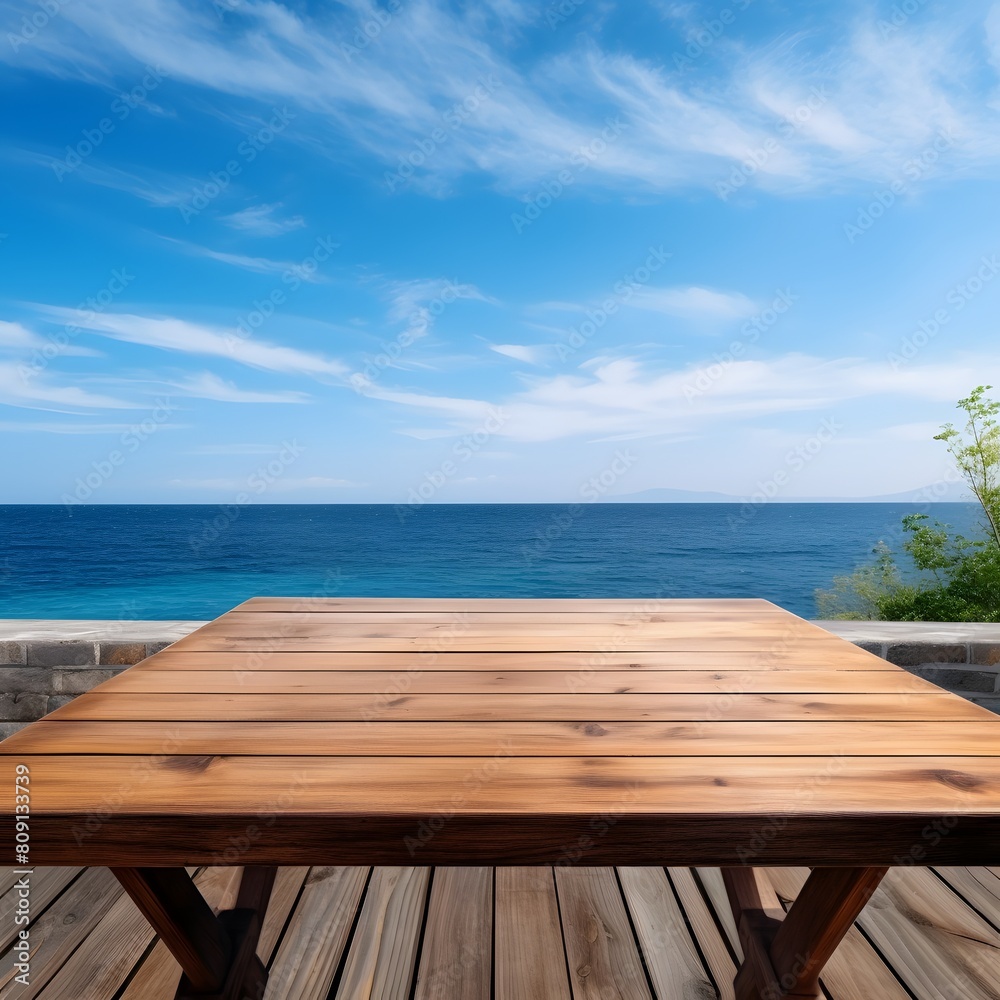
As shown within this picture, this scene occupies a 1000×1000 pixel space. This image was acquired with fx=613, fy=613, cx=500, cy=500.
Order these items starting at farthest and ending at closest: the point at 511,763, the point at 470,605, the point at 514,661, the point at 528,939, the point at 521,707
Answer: the point at 470,605 < the point at 528,939 < the point at 514,661 < the point at 521,707 < the point at 511,763

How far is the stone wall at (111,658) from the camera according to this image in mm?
2107

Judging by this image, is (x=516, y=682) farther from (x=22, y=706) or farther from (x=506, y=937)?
(x=22, y=706)

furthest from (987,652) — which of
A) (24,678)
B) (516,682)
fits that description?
(24,678)

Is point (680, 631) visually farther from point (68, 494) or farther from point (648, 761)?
point (68, 494)

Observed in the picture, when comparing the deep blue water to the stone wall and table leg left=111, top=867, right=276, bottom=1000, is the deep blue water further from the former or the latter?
table leg left=111, top=867, right=276, bottom=1000

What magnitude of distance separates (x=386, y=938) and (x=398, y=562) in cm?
2450

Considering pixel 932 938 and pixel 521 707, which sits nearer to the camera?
pixel 521 707

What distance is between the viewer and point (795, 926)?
1.00m

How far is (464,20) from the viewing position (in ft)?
19.7

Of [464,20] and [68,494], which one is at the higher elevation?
[464,20]

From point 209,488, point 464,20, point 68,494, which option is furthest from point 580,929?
point 209,488

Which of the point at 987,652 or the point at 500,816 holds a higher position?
the point at 500,816

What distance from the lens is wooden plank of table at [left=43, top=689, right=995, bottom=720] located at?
3.03 feet

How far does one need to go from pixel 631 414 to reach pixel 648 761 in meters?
47.3
